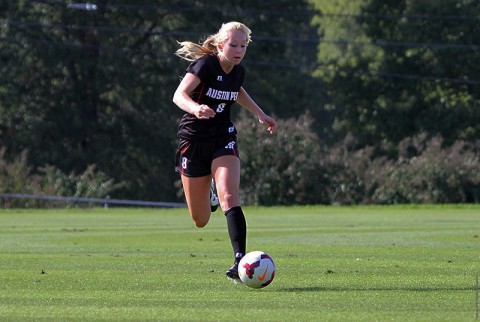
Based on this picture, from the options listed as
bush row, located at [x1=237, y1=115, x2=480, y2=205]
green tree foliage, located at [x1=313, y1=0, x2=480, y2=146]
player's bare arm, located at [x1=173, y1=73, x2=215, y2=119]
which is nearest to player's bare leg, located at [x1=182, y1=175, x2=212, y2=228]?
player's bare arm, located at [x1=173, y1=73, x2=215, y2=119]

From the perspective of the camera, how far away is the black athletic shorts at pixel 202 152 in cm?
1099

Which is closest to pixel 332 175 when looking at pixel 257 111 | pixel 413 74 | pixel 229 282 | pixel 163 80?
pixel 163 80

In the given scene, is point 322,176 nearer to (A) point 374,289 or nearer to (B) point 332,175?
(B) point 332,175

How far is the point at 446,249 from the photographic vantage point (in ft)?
51.5

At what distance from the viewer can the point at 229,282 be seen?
10.8 meters

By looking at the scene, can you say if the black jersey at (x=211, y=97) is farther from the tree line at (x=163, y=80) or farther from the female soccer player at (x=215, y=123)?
the tree line at (x=163, y=80)

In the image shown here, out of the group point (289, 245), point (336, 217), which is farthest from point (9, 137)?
point (289, 245)

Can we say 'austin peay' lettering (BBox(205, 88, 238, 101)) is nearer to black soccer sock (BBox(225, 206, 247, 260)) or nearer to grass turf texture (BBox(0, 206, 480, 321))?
black soccer sock (BBox(225, 206, 247, 260))

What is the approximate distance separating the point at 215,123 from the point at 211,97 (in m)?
0.22

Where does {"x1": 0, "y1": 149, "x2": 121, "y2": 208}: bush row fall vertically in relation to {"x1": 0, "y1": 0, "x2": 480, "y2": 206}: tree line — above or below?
below

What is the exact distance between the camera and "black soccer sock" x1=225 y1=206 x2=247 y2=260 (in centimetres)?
1053

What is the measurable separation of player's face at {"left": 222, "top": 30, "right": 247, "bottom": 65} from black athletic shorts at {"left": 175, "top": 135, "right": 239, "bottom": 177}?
69cm

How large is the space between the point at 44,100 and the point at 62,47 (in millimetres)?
3030

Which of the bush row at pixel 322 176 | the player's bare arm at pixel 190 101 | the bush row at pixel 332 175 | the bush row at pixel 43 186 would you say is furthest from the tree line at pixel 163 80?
the player's bare arm at pixel 190 101
